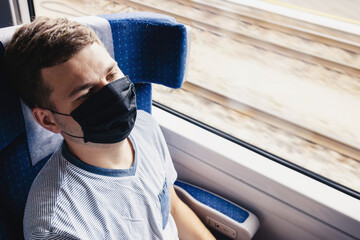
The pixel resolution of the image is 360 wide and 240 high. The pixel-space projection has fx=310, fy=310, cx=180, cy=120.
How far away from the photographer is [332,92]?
297 cm

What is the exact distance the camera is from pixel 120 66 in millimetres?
1246

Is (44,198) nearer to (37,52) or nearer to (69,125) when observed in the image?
(69,125)

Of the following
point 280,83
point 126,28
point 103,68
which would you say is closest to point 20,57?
point 103,68

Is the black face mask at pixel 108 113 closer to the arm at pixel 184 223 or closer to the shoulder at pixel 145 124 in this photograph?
A: the shoulder at pixel 145 124

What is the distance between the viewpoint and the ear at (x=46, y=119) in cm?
94

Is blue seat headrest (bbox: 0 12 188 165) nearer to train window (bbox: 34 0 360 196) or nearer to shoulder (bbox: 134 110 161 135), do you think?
shoulder (bbox: 134 110 161 135)

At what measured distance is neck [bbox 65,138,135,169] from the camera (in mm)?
1009

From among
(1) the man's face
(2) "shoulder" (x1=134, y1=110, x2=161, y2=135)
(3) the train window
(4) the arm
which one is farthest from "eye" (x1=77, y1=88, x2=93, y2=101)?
(3) the train window

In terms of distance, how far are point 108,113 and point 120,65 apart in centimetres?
32

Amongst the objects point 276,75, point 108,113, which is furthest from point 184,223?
point 276,75

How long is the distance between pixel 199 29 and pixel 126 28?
2.49 metres

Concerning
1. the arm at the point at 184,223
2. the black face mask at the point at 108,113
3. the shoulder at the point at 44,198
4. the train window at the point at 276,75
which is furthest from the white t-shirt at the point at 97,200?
the train window at the point at 276,75

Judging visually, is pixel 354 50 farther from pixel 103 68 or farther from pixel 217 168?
pixel 103 68

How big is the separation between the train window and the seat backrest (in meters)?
0.73
